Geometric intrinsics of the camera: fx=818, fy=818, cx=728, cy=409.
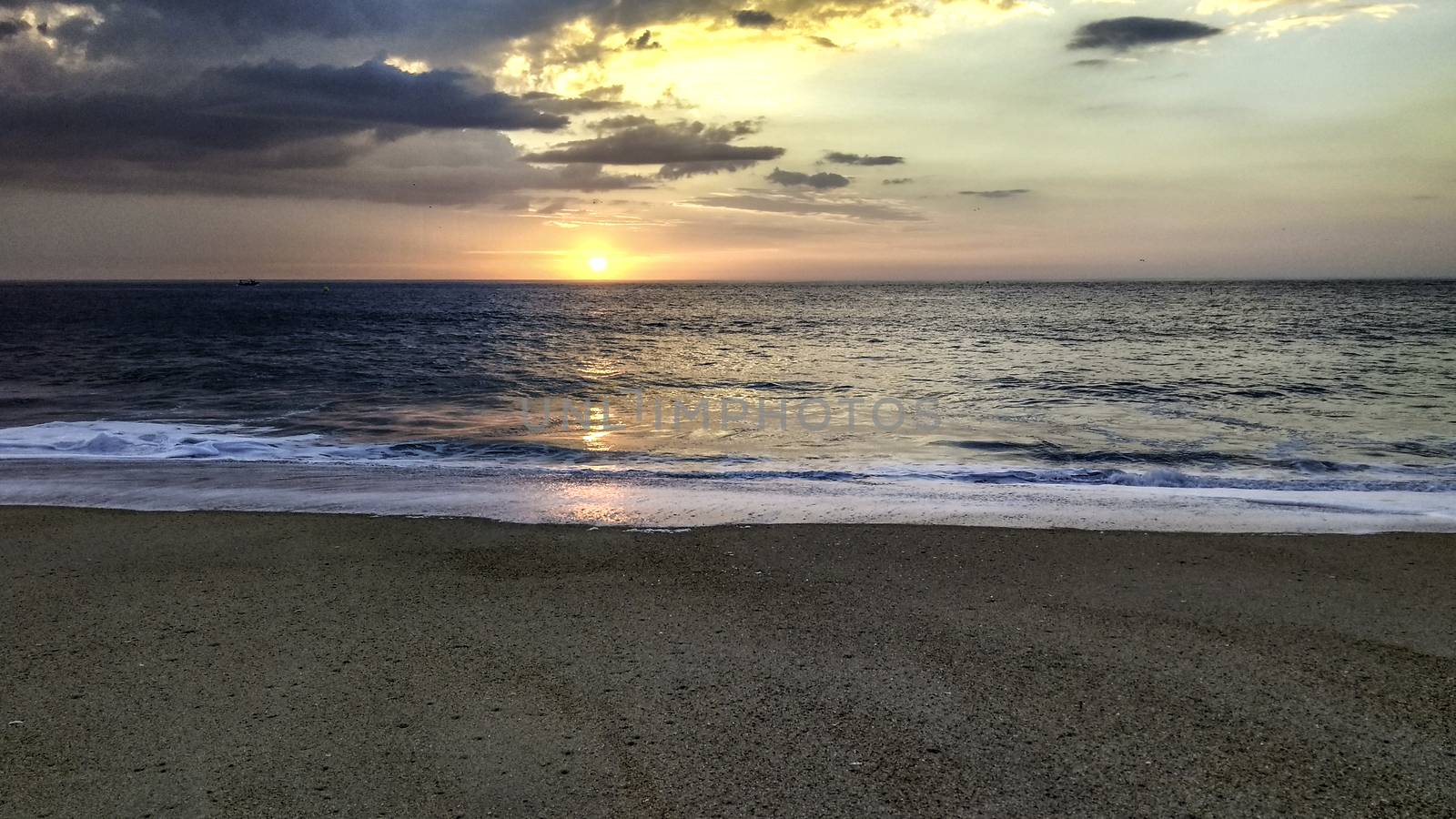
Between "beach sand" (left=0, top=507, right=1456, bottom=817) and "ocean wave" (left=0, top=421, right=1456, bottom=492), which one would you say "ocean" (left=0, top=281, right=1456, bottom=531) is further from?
"beach sand" (left=0, top=507, right=1456, bottom=817)

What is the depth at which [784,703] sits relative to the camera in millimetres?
4098

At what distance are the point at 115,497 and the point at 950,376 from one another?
2067 cm

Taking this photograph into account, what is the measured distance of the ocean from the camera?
9.18 m

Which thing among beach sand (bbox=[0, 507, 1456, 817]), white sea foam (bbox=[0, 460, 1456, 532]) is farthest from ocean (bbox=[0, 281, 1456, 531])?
beach sand (bbox=[0, 507, 1456, 817])

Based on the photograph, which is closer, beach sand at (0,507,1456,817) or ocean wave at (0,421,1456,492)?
beach sand at (0,507,1456,817)

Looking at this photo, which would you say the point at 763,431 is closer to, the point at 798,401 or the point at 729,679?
the point at 798,401

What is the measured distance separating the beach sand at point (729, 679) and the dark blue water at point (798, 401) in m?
5.05

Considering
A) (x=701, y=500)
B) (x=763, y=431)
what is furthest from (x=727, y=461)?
(x=701, y=500)

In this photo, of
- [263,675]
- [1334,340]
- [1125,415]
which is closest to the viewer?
[263,675]

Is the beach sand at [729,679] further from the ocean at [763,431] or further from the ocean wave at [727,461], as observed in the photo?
the ocean wave at [727,461]

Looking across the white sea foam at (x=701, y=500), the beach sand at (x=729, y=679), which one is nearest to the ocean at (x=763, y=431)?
the white sea foam at (x=701, y=500)

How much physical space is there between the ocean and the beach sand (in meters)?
1.87

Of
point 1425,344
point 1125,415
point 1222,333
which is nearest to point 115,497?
point 1125,415

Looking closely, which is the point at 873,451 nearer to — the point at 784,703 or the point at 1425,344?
the point at 784,703
